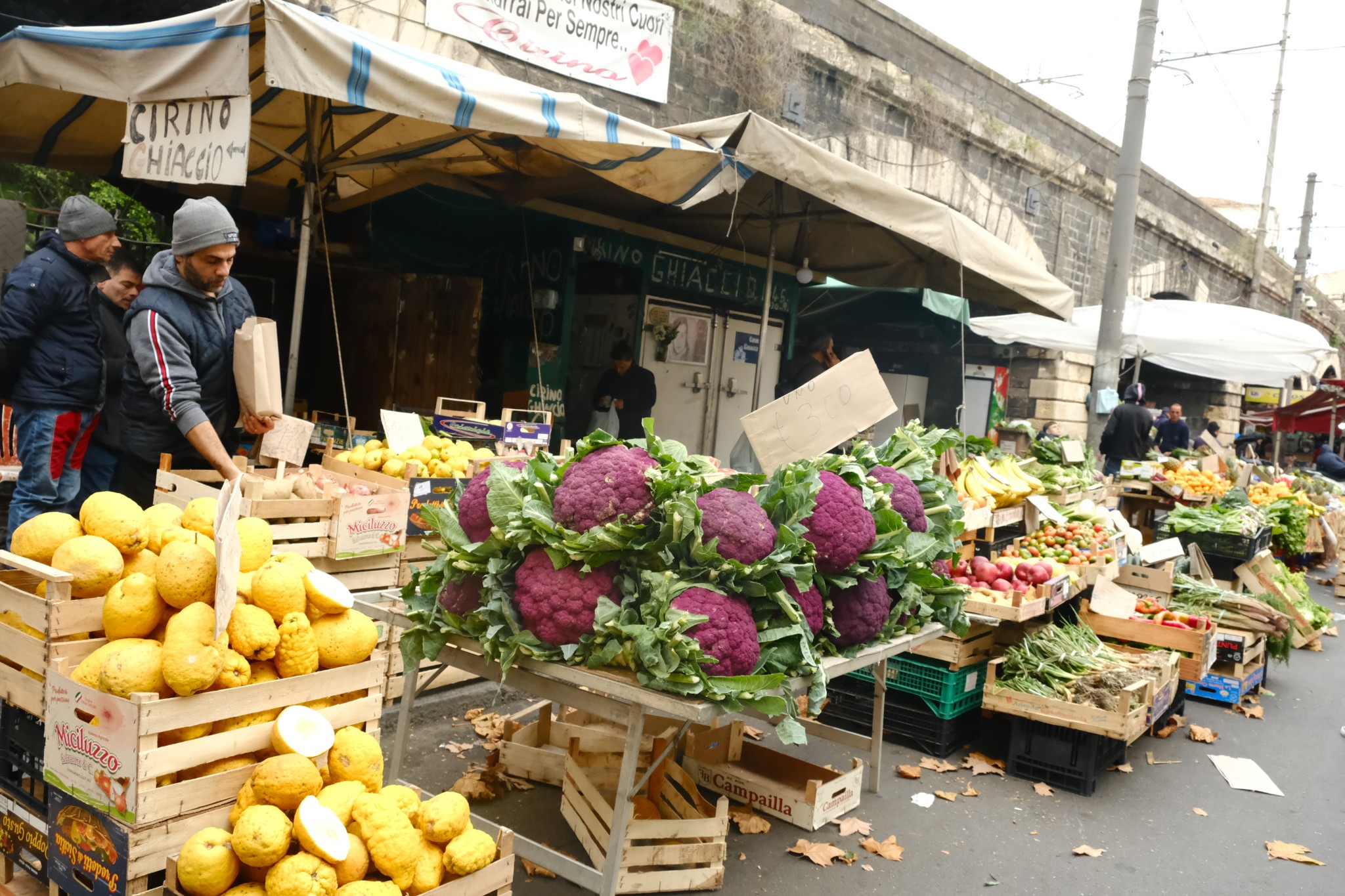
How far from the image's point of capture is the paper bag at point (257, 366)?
3.59 meters

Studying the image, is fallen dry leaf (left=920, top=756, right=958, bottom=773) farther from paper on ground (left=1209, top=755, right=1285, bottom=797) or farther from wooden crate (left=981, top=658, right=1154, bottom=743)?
paper on ground (left=1209, top=755, right=1285, bottom=797)

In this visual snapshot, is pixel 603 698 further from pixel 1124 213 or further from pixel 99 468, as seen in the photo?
pixel 1124 213

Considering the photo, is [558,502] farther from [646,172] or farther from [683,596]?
[646,172]

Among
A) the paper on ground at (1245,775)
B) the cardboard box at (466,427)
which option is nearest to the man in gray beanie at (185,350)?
the cardboard box at (466,427)

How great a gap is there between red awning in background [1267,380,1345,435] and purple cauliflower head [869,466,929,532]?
1940 cm

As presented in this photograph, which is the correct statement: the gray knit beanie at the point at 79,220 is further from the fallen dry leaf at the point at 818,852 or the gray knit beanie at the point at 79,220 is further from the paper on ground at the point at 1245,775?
the paper on ground at the point at 1245,775

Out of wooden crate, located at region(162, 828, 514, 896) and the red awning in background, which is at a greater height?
the red awning in background

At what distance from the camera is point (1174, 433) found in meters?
14.5

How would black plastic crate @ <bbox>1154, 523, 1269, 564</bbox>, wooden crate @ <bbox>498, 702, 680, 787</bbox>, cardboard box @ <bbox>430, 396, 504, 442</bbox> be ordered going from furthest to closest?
1. black plastic crate @ <bbox>1154, 523, 1269, 564</bbox>
2. cardboard box @ <bbox>430, 396, 504, 442</bbox>
3. wooden crate @ <bbox>498, 702, 680, 787</bbox>

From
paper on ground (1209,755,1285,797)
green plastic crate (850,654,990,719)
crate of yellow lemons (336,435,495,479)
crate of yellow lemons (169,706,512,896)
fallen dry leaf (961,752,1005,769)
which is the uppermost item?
crate of yellow lemons (336,435,495,479)

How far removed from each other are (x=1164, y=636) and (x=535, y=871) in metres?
4.03

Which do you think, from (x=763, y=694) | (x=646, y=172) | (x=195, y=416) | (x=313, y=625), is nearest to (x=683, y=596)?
(x=763, y=694)

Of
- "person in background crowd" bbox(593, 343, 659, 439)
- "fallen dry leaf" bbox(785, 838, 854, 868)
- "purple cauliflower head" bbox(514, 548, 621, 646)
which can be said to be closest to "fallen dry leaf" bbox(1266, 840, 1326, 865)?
"fallen dry leaf" bbox(785, 838, 854, 868)

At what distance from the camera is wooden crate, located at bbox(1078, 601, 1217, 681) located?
17.3 ft
